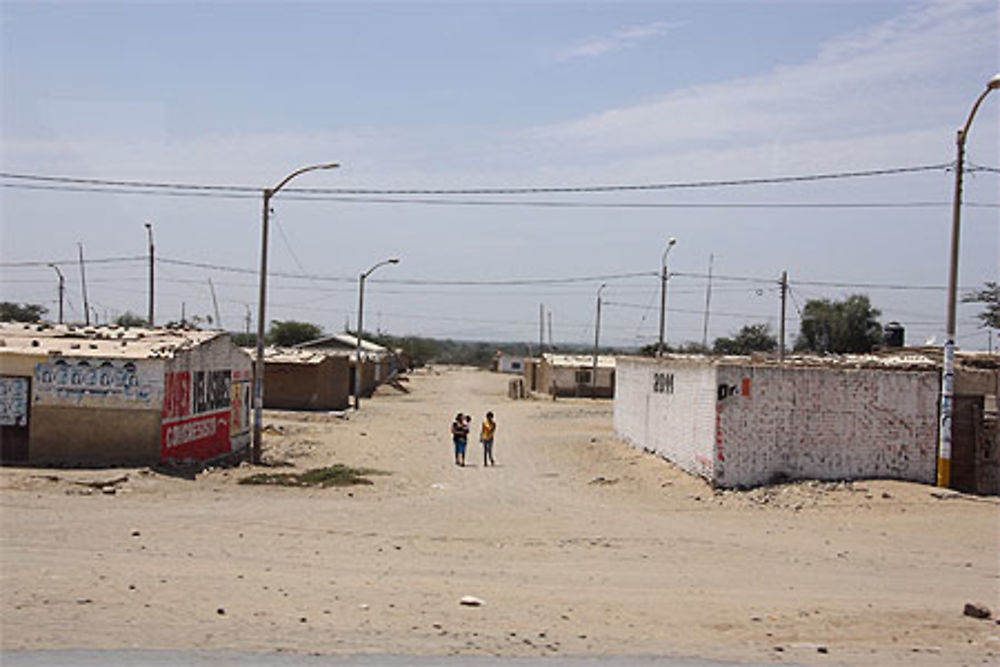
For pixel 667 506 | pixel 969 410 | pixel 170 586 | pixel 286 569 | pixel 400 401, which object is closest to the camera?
pixel 170 586

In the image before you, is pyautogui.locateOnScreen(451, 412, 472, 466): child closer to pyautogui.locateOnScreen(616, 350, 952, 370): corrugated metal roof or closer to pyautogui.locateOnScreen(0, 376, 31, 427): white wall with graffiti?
pyautogui.locateOnScreen(616, 350, 952, 370): corrugated metal roof

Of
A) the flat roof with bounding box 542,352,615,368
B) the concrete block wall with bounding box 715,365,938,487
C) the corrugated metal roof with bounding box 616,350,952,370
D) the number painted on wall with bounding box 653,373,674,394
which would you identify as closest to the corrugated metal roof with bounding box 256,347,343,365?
the corrugated metal roof with bounding box 616,350,952,370

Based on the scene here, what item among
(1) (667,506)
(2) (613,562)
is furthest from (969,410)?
(2) (613,562)

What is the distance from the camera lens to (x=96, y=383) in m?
22.2

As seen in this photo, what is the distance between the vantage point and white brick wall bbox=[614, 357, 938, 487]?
2134 centimetres

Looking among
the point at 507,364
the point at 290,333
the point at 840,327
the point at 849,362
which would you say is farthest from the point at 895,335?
the point at 507,364

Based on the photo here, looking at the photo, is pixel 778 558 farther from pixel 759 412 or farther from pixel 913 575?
pixel 759 412

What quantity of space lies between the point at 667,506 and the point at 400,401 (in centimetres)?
4561

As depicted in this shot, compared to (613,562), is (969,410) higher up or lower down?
higher up

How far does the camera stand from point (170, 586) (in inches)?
446

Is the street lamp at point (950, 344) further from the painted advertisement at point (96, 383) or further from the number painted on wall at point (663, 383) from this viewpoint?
the painted advertisement at point (96, 383)

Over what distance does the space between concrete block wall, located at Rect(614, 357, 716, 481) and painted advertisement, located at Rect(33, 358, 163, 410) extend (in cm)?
1165

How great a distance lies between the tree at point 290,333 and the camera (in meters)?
114

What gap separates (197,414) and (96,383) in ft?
9.87
